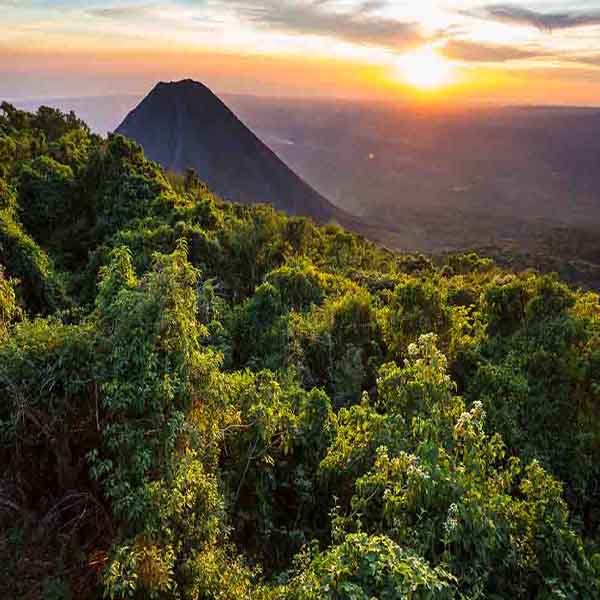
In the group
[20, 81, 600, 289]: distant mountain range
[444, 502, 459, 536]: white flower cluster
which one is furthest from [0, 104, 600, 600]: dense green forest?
[20, 81, 600, 289]: distant mountain range

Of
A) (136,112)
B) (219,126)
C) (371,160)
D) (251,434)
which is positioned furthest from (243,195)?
(371,160)

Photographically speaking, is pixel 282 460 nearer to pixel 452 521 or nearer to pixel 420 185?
pixel 452 521

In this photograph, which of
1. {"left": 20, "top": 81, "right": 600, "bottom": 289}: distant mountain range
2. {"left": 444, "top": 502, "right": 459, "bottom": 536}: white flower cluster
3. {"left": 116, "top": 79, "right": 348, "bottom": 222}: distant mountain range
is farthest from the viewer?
{"left": 116, "top": 79, "right": 348, "bottom": 222}: distant mountain range

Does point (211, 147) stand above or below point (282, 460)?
above

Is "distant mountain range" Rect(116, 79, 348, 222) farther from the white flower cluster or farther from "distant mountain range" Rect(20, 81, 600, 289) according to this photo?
the white flower cluster

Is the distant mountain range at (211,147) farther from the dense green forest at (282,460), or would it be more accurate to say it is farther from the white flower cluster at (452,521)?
the white flower cluster at (452,521)

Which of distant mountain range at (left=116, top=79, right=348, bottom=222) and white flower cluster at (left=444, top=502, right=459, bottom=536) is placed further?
distant mountain range at (left=116, top=79, right=348, bottom=222)

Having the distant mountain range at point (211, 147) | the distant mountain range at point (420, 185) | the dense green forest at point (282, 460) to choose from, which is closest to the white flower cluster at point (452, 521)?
the dense green forest at point (282, 460)

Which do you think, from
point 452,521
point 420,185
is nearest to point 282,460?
point 452,521
